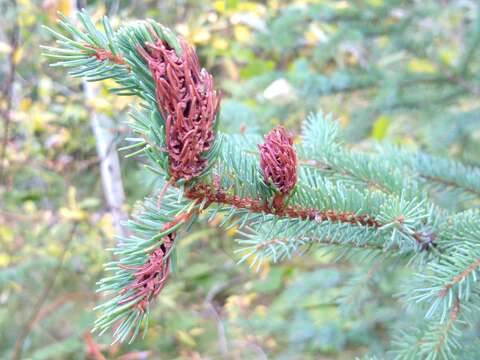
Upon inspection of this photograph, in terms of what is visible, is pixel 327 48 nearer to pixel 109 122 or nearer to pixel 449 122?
pixel 449 122

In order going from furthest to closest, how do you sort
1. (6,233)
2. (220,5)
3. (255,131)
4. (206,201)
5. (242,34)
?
(6,233) < (242,34) < (220,5) < (255,131) < (206,201)

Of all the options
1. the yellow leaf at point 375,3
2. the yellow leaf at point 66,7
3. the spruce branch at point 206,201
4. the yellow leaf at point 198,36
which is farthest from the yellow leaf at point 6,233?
the spruce branch at point 206,201

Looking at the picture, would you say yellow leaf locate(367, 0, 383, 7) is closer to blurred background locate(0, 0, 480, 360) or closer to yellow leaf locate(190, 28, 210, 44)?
blurred background locate(0, 0, 480, 360)

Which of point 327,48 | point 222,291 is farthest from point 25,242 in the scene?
point 327,48

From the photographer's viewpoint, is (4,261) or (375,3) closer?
(375,3)

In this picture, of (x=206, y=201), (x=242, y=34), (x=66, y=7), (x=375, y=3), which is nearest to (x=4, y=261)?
(x=66, y=7)

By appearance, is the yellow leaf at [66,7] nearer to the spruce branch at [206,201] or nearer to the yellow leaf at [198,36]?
the yellow leaf at [198,36]

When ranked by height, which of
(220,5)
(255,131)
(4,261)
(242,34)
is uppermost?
(220,5)

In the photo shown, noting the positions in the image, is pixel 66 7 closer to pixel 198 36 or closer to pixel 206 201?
pixel 198 36

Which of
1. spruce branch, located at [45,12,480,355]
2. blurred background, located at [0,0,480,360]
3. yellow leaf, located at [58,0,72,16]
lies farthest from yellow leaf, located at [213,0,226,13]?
spruce branch, located at [45,12,480,355]
